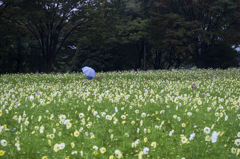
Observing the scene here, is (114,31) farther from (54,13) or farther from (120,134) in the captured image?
(120,134)

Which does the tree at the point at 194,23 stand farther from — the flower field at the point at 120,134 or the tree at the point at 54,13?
the flower field at the point at 120,134

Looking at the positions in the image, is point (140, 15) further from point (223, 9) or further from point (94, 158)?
point (94, 158)

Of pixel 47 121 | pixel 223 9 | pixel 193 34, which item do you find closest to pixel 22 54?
pixel 193 34

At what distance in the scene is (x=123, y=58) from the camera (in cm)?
3800

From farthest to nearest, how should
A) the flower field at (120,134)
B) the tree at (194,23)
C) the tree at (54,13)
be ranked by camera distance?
the tree at (194,23), the tree at (54,13), the flower field at (120,134)

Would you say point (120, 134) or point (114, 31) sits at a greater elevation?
point (114, 31)

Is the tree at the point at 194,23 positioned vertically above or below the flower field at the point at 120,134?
above

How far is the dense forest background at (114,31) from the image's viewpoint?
20859 mm

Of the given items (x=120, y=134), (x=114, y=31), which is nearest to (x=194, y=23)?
(x=114, y=31)

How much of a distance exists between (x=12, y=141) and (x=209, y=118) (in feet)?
14.4

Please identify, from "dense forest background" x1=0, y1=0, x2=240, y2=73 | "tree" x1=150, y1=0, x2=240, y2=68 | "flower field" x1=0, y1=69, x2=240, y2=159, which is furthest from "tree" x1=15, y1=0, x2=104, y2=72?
"flower field" x1=0, y1=69, x2=240, y2=159

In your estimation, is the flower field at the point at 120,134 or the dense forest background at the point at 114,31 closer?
the flower field at the point at 120,134

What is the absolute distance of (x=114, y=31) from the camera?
27.6 m

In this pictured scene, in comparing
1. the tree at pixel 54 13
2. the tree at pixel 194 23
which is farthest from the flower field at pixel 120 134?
the tree at pixel 194 23
